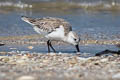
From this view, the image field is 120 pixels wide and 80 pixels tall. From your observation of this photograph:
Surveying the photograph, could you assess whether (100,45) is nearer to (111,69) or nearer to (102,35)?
(102,35)

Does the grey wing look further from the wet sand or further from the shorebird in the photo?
the wet sand

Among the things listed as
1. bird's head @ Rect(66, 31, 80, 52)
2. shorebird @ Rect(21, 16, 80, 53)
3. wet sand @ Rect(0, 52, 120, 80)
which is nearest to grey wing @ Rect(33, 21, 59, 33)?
shorebird @ Rect(21, 16, 80, 53)

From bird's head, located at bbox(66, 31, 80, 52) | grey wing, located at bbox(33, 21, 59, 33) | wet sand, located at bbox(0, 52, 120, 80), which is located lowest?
wet sand, located at bbox(0, 52, 120, 80)

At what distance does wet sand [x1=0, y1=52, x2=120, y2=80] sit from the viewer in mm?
5770

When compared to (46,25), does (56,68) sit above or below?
below

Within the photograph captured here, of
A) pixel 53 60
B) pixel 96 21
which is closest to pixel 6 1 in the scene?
pixel 96 21

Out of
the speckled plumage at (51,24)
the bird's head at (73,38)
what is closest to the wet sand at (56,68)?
the bird's head at (73,38)

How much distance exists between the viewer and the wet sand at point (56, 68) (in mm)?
5770

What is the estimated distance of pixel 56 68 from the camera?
22.3 feet

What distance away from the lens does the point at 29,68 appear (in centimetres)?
668

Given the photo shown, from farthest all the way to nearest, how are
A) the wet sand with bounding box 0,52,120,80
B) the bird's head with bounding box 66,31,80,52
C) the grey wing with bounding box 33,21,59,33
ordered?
the grey wing with bounding box 33,21,59,33, the bird's head with bounding box 66,31,80,52, the wet sand with bounding box 0,52,120,80

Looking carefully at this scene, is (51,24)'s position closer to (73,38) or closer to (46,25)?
(46,25)

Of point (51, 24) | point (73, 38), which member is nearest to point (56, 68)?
point (73, 38)

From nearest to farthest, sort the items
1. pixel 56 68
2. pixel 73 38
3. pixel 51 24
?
1. pixel 56 68
2. pixel 73 38
3. pixel 51 24
